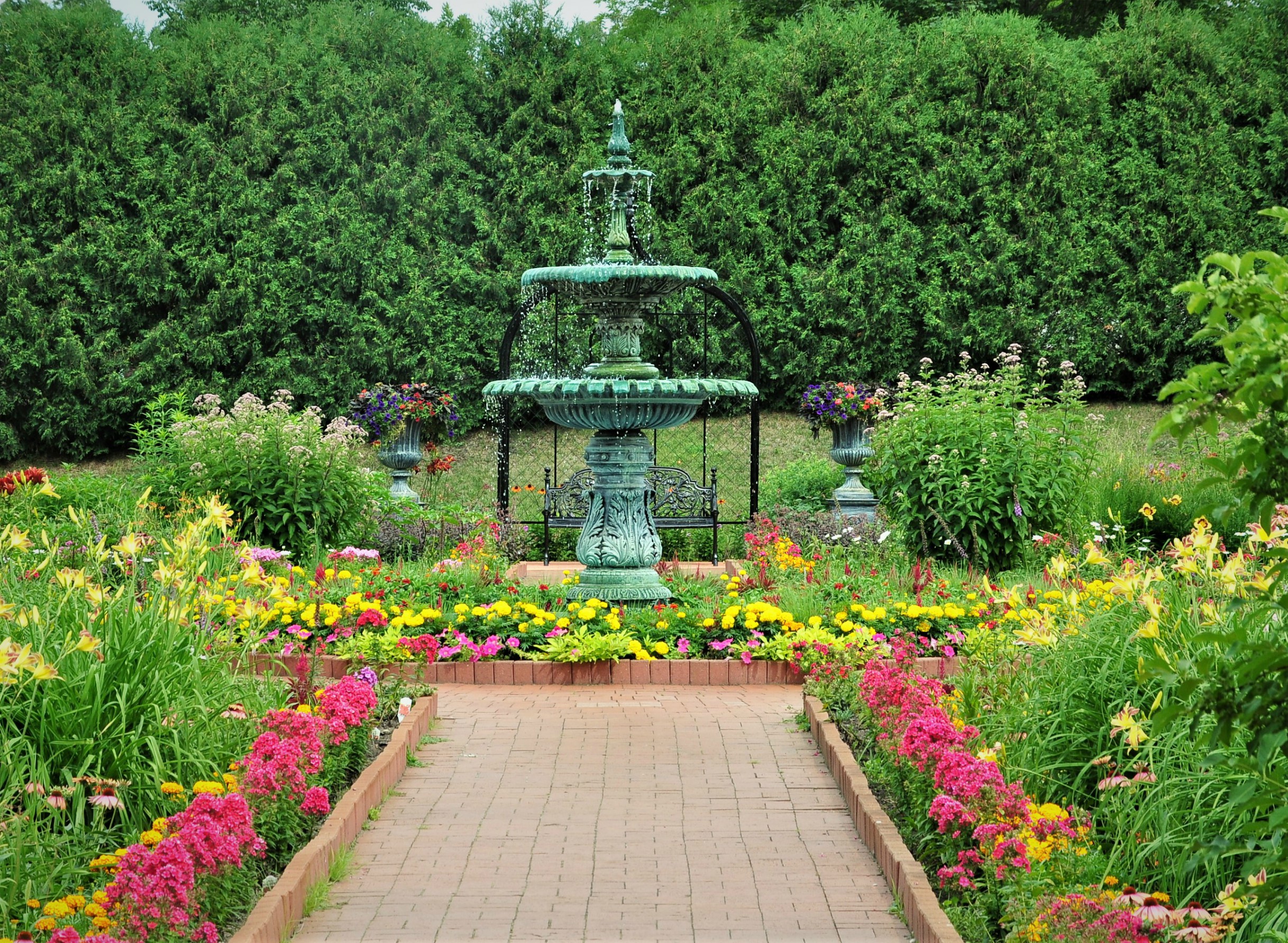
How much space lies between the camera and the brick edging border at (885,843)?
3.30 m

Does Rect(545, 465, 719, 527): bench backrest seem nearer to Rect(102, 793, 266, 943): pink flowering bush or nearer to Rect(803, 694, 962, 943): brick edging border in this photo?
Rect(803, 694, 962, 943): brick edging border

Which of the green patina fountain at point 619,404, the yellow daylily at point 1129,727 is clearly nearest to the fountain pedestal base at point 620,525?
the green patina fountain at point 619,404

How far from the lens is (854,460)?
1142 centimetres

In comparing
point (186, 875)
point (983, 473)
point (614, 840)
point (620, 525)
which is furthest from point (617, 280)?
point (186, 875)

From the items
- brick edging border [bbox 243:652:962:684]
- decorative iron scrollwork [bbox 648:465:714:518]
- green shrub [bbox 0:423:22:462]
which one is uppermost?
green shrub [bbox 0:423:22:462]

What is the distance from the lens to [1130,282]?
1403cm

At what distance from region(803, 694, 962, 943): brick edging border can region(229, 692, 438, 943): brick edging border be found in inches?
65.7

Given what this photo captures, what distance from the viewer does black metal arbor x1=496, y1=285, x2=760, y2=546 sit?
511 inches

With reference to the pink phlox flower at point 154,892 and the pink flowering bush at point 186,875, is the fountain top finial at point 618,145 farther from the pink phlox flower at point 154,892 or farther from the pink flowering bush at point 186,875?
the pink phlox flower at point 154,892

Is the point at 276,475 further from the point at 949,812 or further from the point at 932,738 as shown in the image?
the point at 949,812

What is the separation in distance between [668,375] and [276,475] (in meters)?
5.74

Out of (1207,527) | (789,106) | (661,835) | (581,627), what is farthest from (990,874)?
(789,106)

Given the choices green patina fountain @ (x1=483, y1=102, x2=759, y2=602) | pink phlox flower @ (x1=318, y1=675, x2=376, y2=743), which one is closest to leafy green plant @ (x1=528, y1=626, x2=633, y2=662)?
green patina fountain @ (x1=483, y1=102, x2=759, y2=602)

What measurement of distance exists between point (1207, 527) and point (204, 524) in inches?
139
